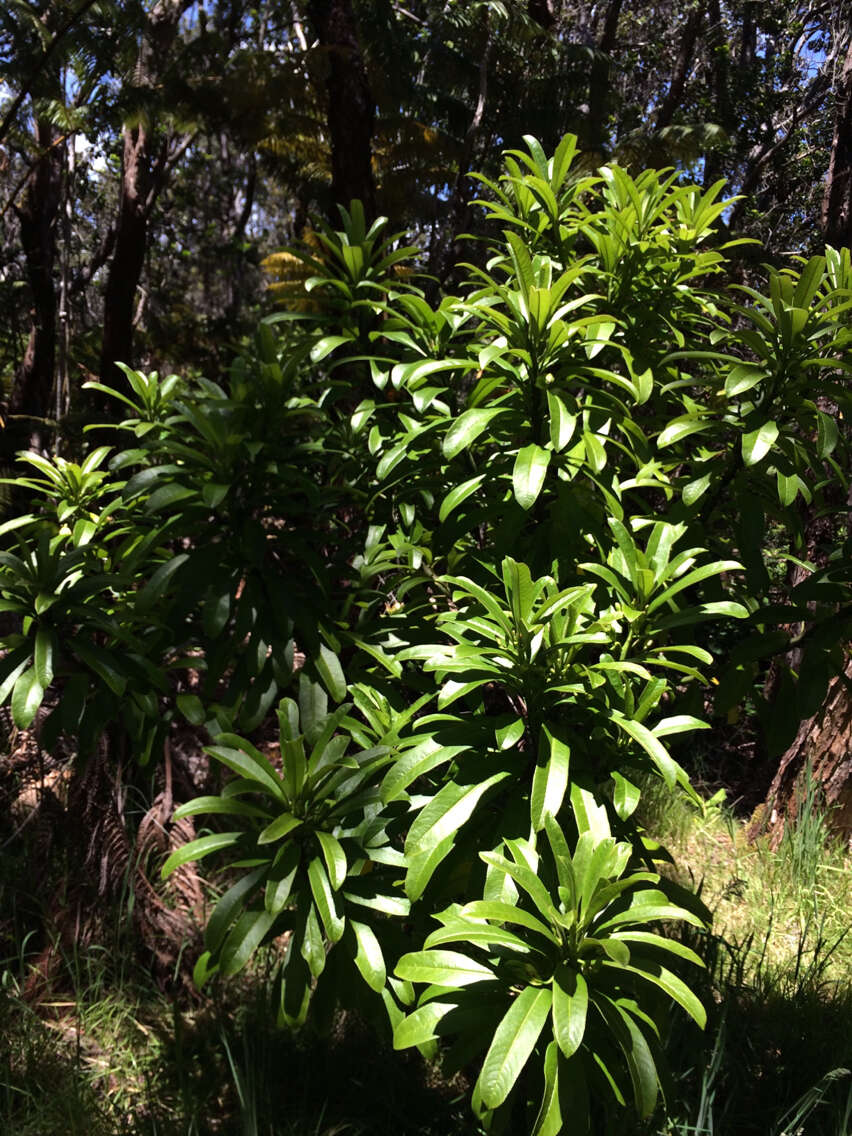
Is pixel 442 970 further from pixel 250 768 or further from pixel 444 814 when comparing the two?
pixel 250 768

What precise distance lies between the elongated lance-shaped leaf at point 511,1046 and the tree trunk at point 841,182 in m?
3.73

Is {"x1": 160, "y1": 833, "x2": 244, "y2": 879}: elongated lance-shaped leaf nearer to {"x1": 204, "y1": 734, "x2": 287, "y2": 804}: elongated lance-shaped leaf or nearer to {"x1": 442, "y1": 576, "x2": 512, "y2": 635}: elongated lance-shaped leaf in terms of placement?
{"x1": 204, "y1": 734, "x2": 287, "y2": 804}: elongated lance-shaped leaf

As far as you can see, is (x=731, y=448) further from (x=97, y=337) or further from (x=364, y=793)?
(x=97, y=337)

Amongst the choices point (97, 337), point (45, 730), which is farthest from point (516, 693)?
point (97, 337)

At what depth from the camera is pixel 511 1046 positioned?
1.07 meters

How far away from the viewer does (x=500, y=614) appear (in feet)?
4.42

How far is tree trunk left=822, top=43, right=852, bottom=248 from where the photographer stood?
12.2 ft

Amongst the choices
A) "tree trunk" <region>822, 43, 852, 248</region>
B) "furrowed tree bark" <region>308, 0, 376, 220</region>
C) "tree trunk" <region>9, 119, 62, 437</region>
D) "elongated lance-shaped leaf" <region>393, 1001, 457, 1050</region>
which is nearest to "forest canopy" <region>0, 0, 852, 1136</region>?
"elongated lance-shaped leaf" <region>393, 1001, 457, 1050</region>

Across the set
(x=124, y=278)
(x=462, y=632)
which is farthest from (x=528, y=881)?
(x=124, y=278)

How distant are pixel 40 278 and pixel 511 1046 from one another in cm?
719

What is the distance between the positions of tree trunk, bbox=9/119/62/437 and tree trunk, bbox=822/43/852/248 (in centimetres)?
557

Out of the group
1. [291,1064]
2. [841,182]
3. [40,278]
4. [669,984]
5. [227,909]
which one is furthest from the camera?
[40,278]

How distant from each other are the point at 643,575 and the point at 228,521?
31.8 inches

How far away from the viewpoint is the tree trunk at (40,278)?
6727mm
